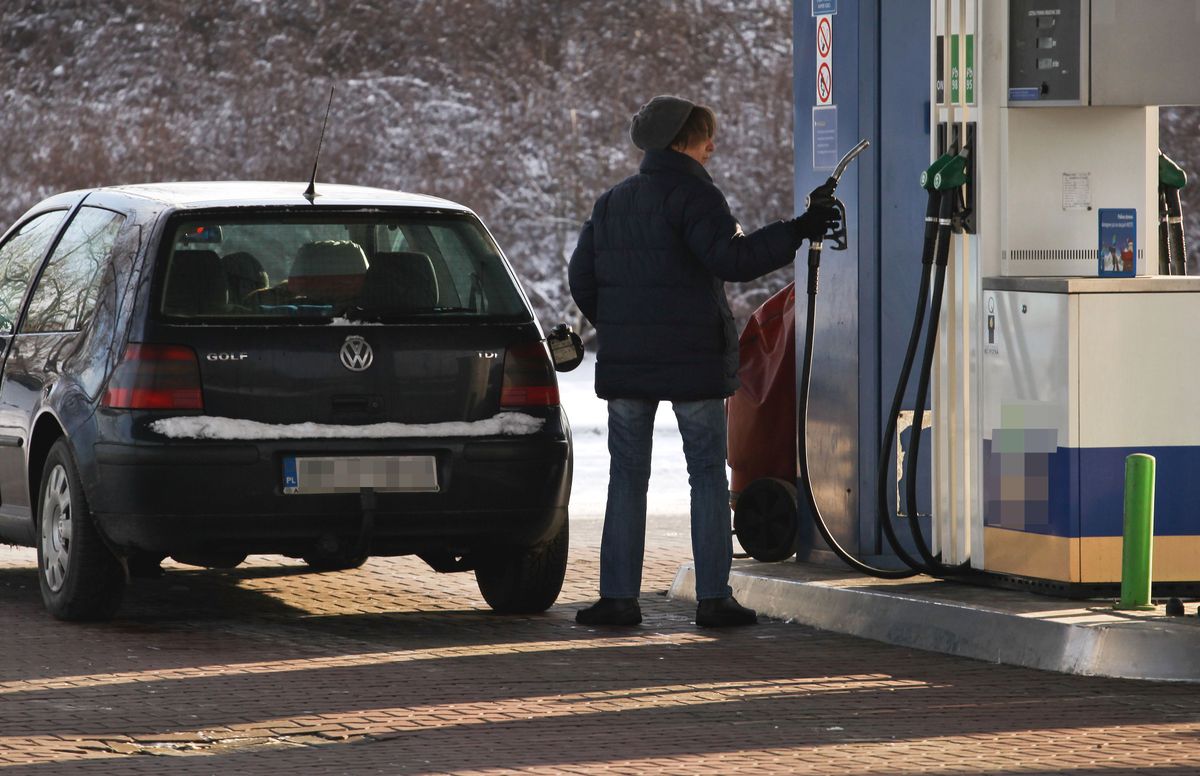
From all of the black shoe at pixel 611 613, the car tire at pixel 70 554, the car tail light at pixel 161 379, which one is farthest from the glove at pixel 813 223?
the car tire at pixel 70 554

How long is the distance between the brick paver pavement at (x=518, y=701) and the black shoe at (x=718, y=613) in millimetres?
78

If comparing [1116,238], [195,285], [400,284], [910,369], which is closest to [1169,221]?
[1116,238]

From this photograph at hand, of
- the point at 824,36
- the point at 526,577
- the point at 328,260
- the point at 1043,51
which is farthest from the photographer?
the point at 824,36

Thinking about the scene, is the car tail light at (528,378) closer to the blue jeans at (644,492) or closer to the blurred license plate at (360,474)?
the blue jeans at (644,492)

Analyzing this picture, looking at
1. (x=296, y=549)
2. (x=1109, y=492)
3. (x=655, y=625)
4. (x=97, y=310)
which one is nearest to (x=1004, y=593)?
(x=1109, y=492)

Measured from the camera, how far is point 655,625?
815 centimetres

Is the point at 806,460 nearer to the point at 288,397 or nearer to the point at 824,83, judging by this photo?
the point at 824,83

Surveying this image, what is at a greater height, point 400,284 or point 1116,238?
point 1116,238

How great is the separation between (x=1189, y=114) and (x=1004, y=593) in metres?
19.7

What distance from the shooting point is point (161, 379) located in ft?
24.5

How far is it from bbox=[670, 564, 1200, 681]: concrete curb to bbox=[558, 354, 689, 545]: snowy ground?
9.15 feet

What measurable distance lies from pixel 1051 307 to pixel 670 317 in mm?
1327

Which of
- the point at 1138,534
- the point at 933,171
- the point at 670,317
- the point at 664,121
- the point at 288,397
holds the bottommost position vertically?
the point at 1138,534

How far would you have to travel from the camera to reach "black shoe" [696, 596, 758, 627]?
803 centimetres
